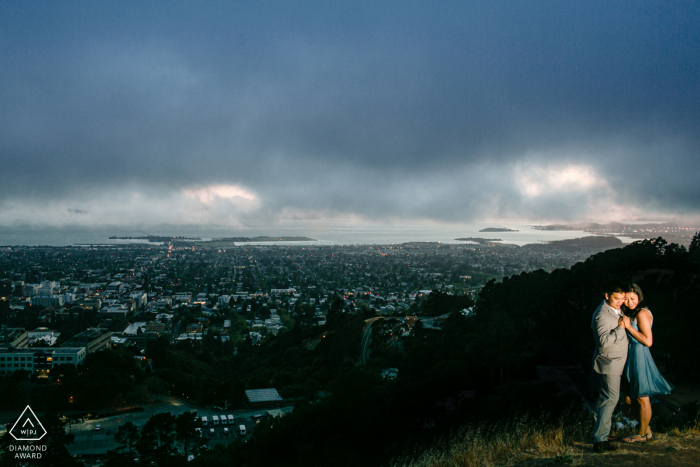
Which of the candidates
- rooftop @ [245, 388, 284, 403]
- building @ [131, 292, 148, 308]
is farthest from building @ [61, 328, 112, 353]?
building @ [131, 292, 148, 308]

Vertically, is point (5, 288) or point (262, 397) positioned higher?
point (5, 288)

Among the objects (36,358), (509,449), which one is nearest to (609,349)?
(509,449)

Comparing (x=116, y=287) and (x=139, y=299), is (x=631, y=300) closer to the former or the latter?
(x=139, y=299)

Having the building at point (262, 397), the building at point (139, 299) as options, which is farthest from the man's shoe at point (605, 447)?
the building at point (139, 299)

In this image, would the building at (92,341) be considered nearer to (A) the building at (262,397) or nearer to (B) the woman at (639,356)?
(A) the building at (262,397)

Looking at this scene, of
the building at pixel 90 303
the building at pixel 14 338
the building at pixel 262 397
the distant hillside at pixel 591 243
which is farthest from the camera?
the building at pixel 90 303
